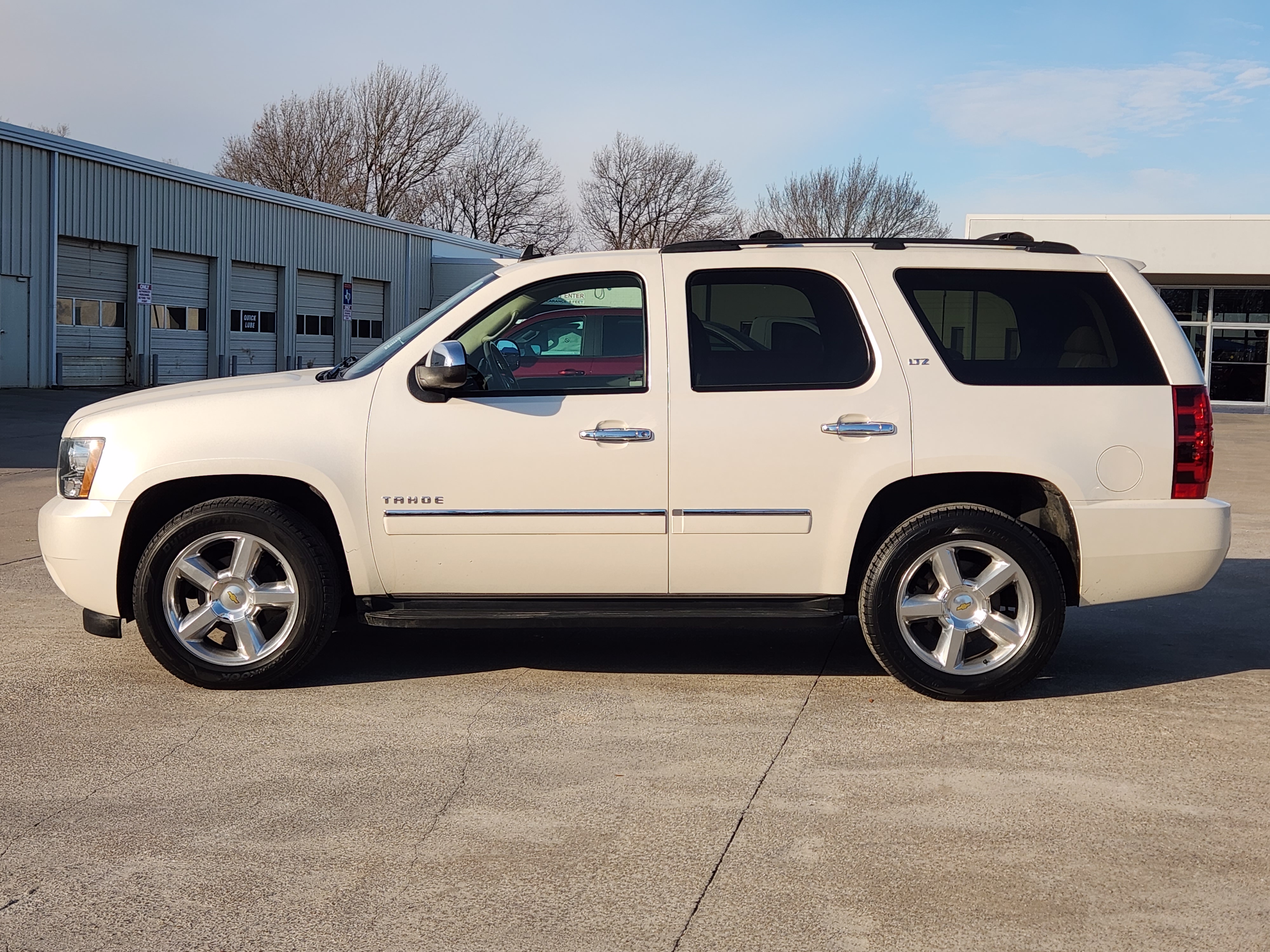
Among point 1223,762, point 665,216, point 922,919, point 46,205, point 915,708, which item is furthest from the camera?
point 665,216

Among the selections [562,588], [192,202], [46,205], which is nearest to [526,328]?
[562,588]

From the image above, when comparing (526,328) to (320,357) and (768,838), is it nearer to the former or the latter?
(768,838)

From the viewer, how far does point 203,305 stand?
32219 millimetres

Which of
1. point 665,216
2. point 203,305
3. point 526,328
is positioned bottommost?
point 526,328

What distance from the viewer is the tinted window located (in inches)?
210

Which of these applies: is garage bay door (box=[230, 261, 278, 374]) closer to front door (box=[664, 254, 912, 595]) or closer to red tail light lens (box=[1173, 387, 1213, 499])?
front door (box=[664, 254, 912, 595])

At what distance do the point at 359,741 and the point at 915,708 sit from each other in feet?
7.33

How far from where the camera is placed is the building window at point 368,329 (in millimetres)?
39906

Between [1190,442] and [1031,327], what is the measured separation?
796mm

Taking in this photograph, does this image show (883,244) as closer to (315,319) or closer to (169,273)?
(169,273)

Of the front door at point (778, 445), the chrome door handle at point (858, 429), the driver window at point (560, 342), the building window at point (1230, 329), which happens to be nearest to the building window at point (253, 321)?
the building window at point (1230, 329)

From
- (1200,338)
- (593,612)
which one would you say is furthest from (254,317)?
(593,612)

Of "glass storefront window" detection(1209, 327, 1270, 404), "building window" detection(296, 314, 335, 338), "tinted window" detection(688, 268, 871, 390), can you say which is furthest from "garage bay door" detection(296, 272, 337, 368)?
"tinted window" detection(688, 268, 871, 390)

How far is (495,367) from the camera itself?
550 cm
